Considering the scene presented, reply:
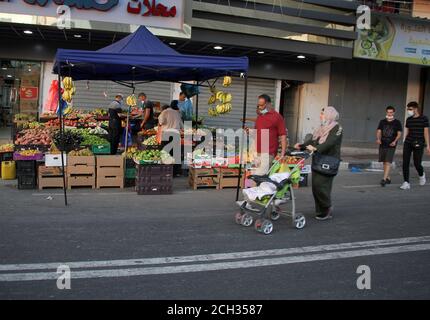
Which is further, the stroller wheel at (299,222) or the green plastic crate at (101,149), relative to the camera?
the green plastic crate at (101,149)

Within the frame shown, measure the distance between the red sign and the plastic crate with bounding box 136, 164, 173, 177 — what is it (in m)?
8.18

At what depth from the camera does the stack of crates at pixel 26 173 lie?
10.0 m

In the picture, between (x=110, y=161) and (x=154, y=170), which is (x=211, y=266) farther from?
(x=110, y=161)

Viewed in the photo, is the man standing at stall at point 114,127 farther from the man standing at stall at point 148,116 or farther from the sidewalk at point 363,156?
the sidewalk at point 363,156

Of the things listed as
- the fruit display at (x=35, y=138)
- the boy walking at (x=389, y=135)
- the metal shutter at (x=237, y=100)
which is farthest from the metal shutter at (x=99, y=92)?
the boy walking at (x=389, y=135)

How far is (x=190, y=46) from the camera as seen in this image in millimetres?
16094

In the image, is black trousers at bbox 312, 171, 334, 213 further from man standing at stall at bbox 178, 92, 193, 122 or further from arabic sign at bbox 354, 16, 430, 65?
arabic sign at bbox 354, 16, 430, 65

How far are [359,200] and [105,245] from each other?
570cm

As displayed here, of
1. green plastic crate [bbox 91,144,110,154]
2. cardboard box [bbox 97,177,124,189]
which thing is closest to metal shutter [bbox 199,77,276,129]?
green plastic crate [bbox 91,144,110,154]

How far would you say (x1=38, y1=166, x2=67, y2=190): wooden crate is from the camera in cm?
1005

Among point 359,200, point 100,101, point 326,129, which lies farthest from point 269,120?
point 100,101

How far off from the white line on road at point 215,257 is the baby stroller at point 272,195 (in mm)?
A: 846

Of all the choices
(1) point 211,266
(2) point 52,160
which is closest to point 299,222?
(1) point 211,266
